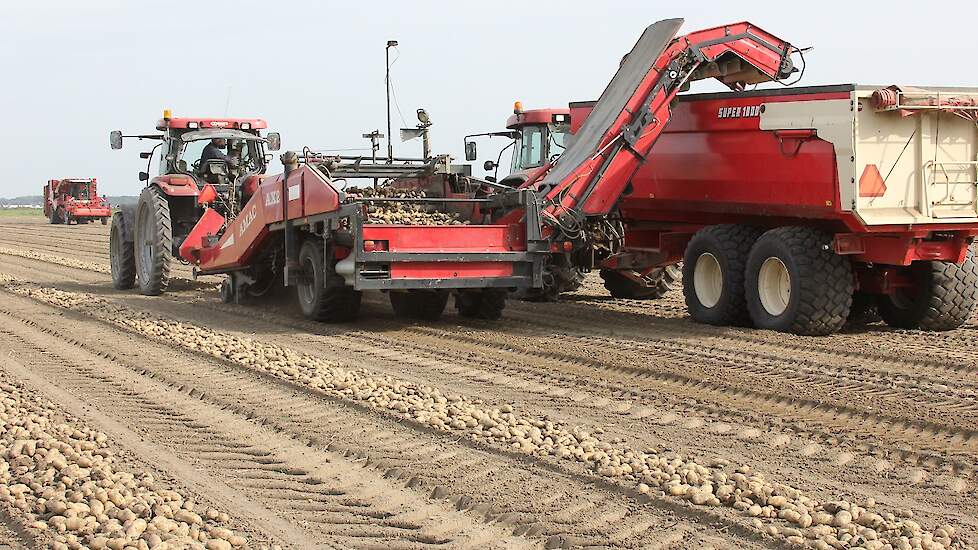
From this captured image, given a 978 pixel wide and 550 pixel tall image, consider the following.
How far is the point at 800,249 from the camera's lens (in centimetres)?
969

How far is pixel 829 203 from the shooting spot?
368 inches

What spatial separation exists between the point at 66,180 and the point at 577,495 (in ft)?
144

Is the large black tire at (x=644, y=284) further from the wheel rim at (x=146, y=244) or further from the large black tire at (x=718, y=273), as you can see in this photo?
the wheel rim at (x=146, y=244)

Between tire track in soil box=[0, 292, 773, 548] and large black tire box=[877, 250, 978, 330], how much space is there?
537 centimetres

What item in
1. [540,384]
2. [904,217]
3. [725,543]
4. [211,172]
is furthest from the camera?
[211,172]

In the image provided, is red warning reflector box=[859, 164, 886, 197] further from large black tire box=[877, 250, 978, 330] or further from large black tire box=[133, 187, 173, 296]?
large black tire box=[133, 187, 173, 296]

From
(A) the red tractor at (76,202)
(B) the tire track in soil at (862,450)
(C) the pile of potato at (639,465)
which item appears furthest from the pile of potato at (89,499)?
(A) the red tractor at (76,202)

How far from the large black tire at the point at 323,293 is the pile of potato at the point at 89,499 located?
4.48 meters

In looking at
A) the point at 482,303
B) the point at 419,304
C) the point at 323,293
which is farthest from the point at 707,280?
the point at 323,293

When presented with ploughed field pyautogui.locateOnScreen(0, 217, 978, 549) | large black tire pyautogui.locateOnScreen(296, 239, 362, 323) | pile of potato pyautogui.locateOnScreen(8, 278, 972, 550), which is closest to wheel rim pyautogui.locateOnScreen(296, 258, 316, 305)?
large black tire pyautogui.locateOnScreen(296, 239, 362, 323)

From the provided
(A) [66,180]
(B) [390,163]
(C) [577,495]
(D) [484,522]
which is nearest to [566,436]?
(C) [577,495]

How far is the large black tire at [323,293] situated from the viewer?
1079 cm

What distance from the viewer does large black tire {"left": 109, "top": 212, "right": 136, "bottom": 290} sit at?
15.2m

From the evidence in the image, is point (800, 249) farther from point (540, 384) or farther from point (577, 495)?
point (577, 495)
